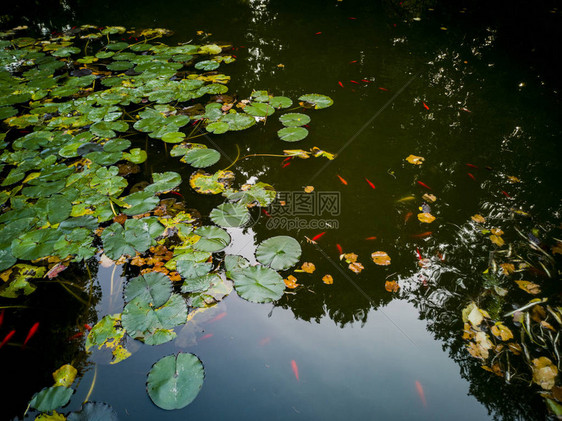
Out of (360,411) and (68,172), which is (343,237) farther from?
(68,172)

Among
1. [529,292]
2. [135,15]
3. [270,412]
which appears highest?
[135,15]

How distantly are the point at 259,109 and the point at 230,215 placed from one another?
1537 millimetres

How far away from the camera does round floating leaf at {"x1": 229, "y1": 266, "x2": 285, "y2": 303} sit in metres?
1.77

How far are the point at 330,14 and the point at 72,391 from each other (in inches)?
270

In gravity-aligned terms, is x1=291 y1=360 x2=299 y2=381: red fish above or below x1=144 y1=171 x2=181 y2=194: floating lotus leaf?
below

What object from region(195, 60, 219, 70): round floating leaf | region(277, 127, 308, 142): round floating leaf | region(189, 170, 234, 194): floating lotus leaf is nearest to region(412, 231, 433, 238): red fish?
region(277, 127, 308, 142): round floating leaf

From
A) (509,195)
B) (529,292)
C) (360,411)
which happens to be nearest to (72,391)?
(360,411)

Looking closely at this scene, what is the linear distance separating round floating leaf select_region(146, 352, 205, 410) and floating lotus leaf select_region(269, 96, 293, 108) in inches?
105

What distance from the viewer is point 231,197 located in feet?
7.75

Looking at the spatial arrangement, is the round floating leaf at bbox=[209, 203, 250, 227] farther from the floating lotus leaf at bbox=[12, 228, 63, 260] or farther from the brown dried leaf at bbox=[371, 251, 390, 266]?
the floating lotus leaf at bbox=[12, 228, 63, 260]

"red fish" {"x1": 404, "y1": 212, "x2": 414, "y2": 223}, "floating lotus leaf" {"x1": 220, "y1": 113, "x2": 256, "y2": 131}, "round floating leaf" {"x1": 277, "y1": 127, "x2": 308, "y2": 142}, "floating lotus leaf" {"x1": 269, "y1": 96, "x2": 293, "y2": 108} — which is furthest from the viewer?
"floating lotus leaf" {"x1": 269, "y1": 96, "x2": 293, "y2": 108}

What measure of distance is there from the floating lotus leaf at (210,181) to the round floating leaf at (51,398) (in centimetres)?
148

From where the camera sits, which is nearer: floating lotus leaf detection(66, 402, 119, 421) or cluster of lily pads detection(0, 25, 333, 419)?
floating lotus leaf detection(66, 402, 119, 421)

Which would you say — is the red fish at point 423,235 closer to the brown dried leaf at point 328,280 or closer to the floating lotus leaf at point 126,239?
the brown dried leaf at point 328,280
